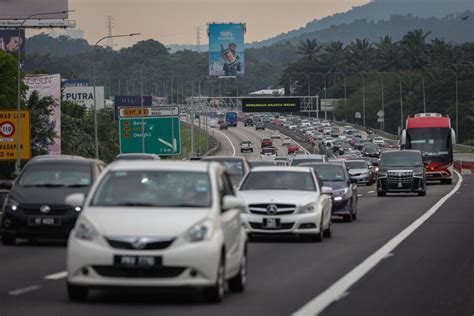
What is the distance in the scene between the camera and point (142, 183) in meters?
15.9

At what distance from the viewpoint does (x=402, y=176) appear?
177ft

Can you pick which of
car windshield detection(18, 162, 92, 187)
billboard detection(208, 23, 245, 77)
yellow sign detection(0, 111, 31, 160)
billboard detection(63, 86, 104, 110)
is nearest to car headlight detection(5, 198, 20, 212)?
car windshield detection(18, 162, 92, 187)

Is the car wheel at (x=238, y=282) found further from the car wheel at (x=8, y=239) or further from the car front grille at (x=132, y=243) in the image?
the car wheel at (x=8, y=239)

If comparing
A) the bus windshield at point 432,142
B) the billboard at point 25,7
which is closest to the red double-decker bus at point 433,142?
the bus windshield at point 432,142

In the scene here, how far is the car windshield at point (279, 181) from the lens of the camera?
27859mm

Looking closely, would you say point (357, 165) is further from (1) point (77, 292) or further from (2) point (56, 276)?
(1) point (77, 292)

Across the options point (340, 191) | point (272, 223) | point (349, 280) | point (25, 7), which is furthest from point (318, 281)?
point (25, 7)

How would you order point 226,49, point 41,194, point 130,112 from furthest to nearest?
point 226,49 < point 130,112 < point 41,194

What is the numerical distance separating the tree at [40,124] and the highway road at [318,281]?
62676 millimetres

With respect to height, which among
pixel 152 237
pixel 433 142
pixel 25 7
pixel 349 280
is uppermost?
pixel 25 7

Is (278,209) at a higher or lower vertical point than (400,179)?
higher

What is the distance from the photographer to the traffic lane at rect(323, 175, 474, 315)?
15484 millimetres

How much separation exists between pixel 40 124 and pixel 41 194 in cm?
6897

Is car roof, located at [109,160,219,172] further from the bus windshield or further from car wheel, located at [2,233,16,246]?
the bus windshield
